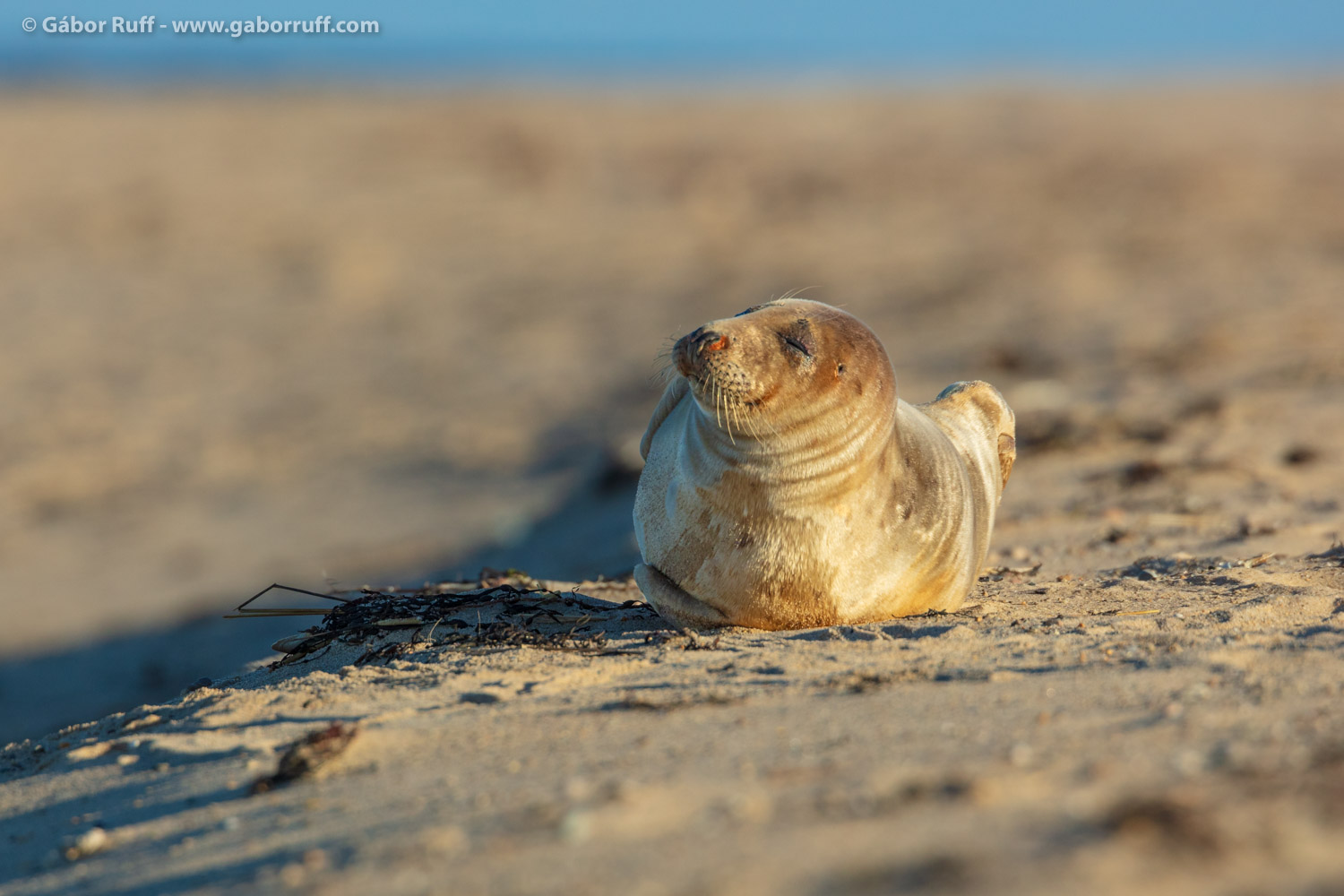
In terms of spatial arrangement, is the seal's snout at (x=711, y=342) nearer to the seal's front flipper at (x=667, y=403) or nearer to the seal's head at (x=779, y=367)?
the seal's head at (x=779, y=367)

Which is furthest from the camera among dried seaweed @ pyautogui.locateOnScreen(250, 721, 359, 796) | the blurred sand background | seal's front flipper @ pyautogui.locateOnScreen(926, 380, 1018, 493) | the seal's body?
the blurred sand background

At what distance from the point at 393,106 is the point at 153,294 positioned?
16.4 meters

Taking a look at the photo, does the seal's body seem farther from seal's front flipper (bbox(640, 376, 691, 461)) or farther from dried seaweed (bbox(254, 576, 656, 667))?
dried seaweed (bbox(254, 576, 656, 667))

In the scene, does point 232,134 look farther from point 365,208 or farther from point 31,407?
point 31,407

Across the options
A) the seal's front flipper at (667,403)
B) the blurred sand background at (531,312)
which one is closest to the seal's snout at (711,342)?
the seal's front flipper at (667,403)

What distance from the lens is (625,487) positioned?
1027 centimetres

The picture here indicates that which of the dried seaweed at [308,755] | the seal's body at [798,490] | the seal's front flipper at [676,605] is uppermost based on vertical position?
the seal's body at [798,490]

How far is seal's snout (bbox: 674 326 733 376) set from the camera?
13.6ft

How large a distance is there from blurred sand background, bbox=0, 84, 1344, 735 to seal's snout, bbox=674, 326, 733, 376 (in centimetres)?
298

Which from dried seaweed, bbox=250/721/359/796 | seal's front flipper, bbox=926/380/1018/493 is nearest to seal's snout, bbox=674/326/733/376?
dried seaweed, bbox=250/721/359/796

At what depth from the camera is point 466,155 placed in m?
27.8

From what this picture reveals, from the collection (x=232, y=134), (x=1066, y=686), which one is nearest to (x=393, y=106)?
(x=232, y=134)

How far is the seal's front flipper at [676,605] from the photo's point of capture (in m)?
4.75

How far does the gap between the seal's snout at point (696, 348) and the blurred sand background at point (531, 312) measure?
2977mm
